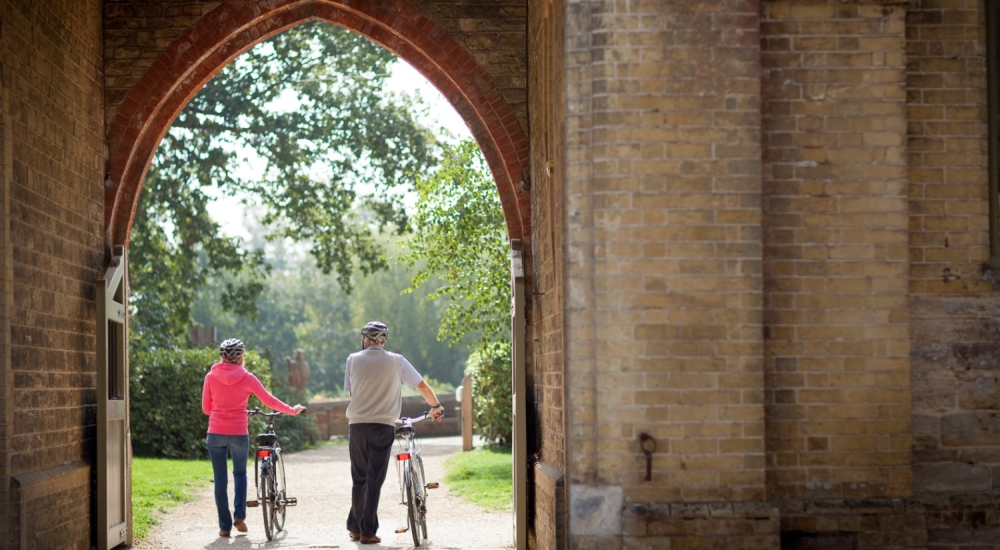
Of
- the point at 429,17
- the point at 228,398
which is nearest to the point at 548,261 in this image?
the point at 429,17

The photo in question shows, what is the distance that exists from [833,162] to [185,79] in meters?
6.05

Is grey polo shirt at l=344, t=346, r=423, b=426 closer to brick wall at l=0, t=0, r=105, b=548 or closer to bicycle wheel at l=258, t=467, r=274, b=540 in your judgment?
bicycle wheel at l=258, t=467, r=274, b=540

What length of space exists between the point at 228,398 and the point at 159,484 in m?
4.35

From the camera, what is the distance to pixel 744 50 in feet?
20.7

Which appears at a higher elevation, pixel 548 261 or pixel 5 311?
pixel 548 261

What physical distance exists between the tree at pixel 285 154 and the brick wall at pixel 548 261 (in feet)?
38.3

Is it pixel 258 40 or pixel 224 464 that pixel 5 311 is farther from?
pixel 258 40

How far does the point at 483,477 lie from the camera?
14.4 m

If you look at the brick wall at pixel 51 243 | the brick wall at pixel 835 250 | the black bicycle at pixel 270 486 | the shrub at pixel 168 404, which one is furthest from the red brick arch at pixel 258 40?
the shrub at pixel 168 404

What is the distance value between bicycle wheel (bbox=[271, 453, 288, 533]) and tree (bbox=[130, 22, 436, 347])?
34.5 feet

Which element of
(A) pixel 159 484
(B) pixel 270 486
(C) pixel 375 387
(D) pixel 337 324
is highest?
(C) pixel 375 387

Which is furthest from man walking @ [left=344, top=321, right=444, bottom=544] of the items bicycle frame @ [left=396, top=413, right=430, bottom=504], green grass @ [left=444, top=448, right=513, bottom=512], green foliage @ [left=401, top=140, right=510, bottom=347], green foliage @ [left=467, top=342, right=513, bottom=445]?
green foliage @ [left=467, top=342, right=513, bottom=445]

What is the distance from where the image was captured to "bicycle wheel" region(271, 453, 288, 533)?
10016 millimetres

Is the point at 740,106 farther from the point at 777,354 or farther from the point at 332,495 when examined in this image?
the point at 332,495
